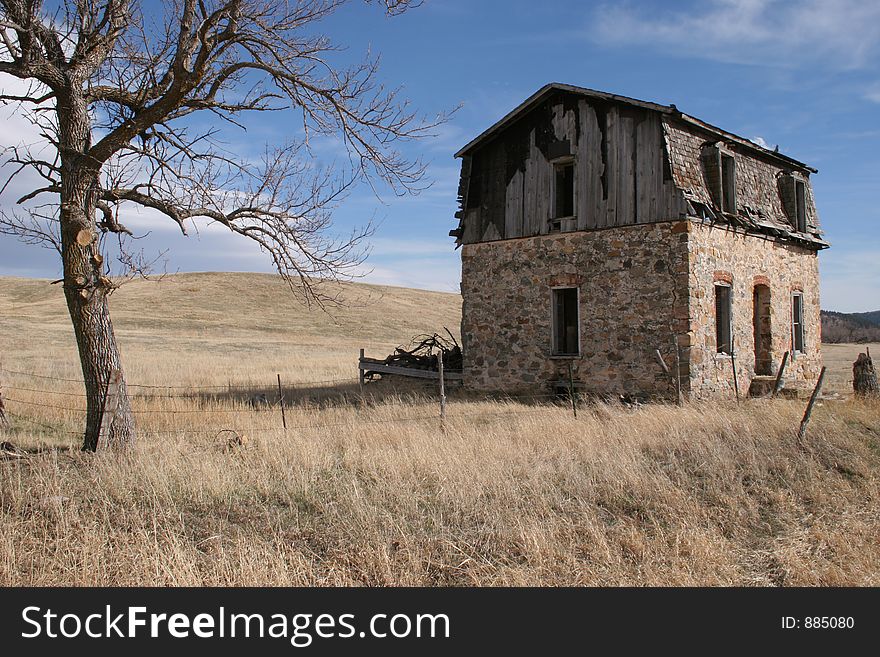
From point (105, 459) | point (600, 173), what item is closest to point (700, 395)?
point (600, 173)

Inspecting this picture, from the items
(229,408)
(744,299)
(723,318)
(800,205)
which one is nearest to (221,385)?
(229,408)

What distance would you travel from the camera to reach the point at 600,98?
15648 millimetres

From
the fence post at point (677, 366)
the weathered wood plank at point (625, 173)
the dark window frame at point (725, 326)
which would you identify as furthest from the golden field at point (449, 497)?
the weathered wood plank at point (625, 173)

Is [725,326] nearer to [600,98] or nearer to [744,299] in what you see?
[744,299]

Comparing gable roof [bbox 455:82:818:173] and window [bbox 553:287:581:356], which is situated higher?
gable roof [bbox 455:82:818:173]

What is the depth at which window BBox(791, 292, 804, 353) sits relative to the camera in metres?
19.0

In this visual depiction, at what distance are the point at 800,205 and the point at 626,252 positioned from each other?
7252 millimetres

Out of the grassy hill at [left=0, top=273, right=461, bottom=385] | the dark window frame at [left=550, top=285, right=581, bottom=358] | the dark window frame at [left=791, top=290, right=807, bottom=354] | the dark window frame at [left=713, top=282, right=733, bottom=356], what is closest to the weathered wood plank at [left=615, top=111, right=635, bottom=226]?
the dark window frame at [left=550, top=285, right=581, bottom=358]

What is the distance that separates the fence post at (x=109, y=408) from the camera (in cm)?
926

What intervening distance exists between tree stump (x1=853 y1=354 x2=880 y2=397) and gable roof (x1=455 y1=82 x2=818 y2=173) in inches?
223

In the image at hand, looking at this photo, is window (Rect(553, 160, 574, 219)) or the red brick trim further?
window (Rect(553, 160, 574, 219))

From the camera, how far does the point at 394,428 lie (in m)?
11.2

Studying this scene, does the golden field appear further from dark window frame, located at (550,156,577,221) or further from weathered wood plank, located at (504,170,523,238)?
dark window frame, located at (550,156,577,221)

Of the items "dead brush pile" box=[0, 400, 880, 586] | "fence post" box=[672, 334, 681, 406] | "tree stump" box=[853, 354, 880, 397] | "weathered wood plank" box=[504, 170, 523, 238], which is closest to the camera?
"dead brush pile" box=[0, 400, 880, 586]
